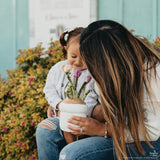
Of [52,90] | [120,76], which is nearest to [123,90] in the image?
[120,76]

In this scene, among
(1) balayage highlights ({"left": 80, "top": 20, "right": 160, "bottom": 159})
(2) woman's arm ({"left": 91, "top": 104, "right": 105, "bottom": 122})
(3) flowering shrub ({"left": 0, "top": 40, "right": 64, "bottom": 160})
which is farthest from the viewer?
(3) flowering shrub ({"left": 0, "top": 40, "right": 64, "bottom": 160})

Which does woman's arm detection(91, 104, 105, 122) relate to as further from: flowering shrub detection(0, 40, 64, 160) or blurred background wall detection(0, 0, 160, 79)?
blurred background wall detection(0, 0, 160, 79)

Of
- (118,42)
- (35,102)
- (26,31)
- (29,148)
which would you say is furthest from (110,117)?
(26,31)

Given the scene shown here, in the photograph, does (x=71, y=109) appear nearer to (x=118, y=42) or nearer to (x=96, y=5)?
(x=118, y=42)

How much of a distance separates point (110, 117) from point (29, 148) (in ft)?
5.57

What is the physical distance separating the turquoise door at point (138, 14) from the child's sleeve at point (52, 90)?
251cm

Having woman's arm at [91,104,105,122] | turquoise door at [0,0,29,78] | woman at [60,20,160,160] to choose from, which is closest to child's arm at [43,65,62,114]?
woman's arm at [91,104,105,122]

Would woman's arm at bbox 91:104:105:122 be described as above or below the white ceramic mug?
below

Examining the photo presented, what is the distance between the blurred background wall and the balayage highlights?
10.0 feet

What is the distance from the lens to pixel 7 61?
5.17m

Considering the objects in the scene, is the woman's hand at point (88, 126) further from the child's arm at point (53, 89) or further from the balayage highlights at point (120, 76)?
the child's arm at point (53, 89)

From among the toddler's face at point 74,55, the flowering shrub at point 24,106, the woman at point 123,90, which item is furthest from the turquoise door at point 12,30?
the woman at point 123,90

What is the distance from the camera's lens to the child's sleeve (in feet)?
7.28

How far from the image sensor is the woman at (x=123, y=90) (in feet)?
5.22
